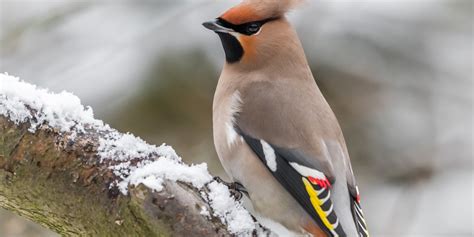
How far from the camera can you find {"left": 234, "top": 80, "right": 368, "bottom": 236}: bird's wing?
3.20 meters

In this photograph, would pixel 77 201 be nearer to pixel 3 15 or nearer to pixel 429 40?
Result: pixel 3 15

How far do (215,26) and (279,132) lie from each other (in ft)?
2.03

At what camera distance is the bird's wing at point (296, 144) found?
320 centimetres

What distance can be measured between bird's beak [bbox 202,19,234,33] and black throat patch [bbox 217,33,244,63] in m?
0.05

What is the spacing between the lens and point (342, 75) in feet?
18.9

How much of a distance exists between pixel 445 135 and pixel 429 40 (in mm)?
739

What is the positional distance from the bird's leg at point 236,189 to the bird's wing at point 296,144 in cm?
15

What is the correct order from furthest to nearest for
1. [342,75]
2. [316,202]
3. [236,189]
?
[342,75] → [236,189] → [316,202]

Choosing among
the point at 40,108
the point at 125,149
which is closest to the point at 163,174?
the point at 125,149

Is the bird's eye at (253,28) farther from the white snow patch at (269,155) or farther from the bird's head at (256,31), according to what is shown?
the white snow patch at (269,155)

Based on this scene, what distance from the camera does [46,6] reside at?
19.2 ft

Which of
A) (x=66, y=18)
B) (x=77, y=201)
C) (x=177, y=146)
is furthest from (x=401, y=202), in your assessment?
(x=77, y=201)

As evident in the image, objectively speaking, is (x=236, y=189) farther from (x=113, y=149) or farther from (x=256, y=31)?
(x=256, y=31)

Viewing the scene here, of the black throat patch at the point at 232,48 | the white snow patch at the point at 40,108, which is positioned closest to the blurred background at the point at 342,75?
the black throat patch at the point at 232,48
